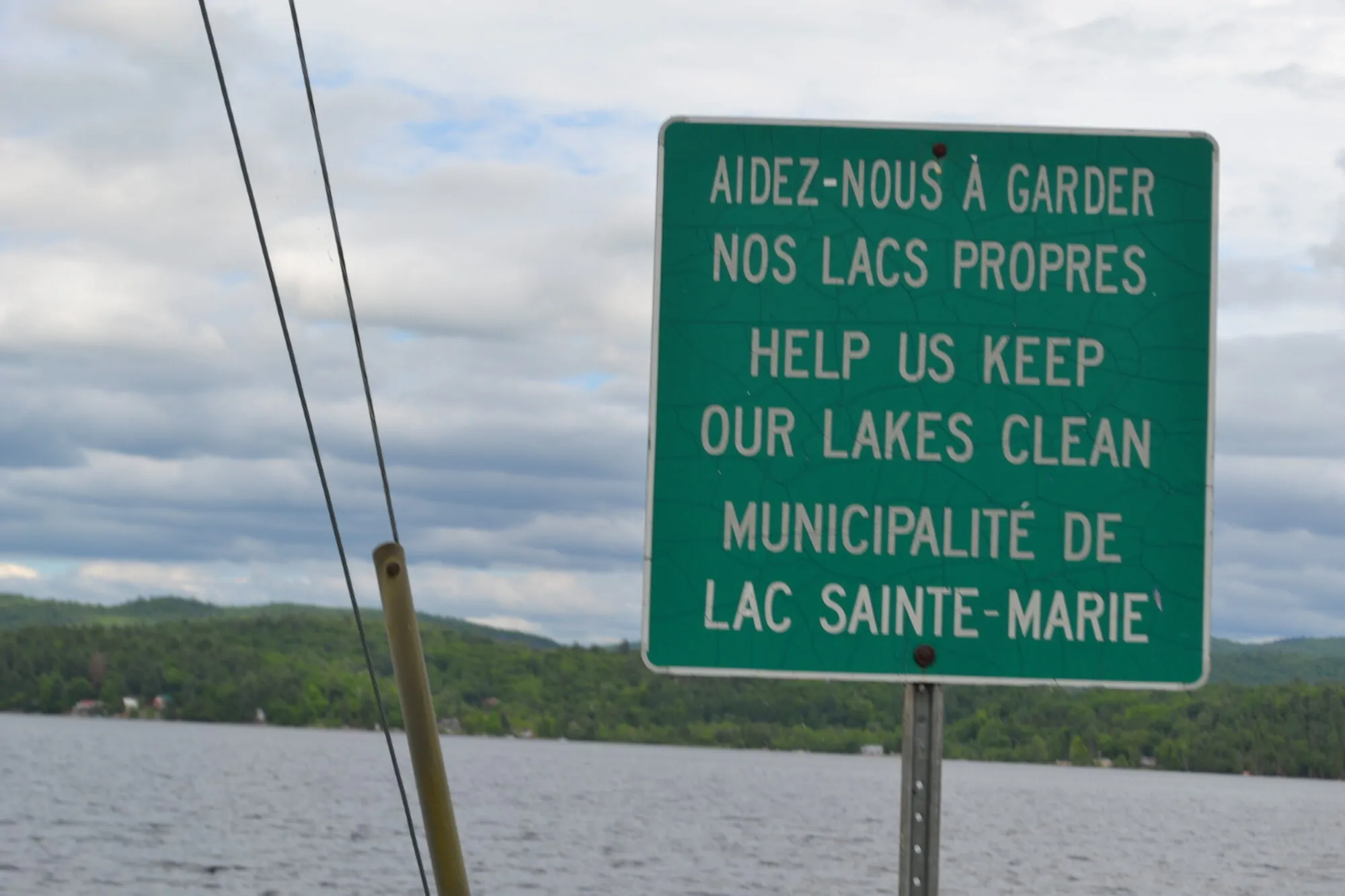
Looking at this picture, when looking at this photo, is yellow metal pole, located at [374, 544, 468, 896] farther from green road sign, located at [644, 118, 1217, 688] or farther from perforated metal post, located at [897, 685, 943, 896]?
perforated metal post, located at [897, 685, 943, 896]

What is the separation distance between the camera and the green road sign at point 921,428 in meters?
4.41

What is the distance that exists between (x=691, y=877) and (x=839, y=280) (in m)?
69.7

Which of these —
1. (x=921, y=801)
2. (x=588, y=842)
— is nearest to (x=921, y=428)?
(x=921, y=801)

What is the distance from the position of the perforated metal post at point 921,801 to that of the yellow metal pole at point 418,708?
3.64 feet

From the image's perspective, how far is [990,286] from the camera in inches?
177

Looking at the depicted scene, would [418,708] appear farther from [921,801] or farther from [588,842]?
[588,842]

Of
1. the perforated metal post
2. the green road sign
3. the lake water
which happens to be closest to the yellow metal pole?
the green road sign

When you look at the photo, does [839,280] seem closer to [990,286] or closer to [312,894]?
[990,286]

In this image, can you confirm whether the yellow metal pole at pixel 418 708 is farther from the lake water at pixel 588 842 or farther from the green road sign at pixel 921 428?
the lake water at pixel 588 842

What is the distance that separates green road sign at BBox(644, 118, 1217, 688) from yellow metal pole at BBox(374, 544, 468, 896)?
2.60 feet

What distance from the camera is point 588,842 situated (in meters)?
92.2

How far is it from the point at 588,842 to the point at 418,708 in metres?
90.8

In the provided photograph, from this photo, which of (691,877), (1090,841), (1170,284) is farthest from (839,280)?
(1090,841)

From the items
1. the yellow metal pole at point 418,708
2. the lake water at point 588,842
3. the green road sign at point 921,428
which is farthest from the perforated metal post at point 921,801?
the lake water at point 588,842
